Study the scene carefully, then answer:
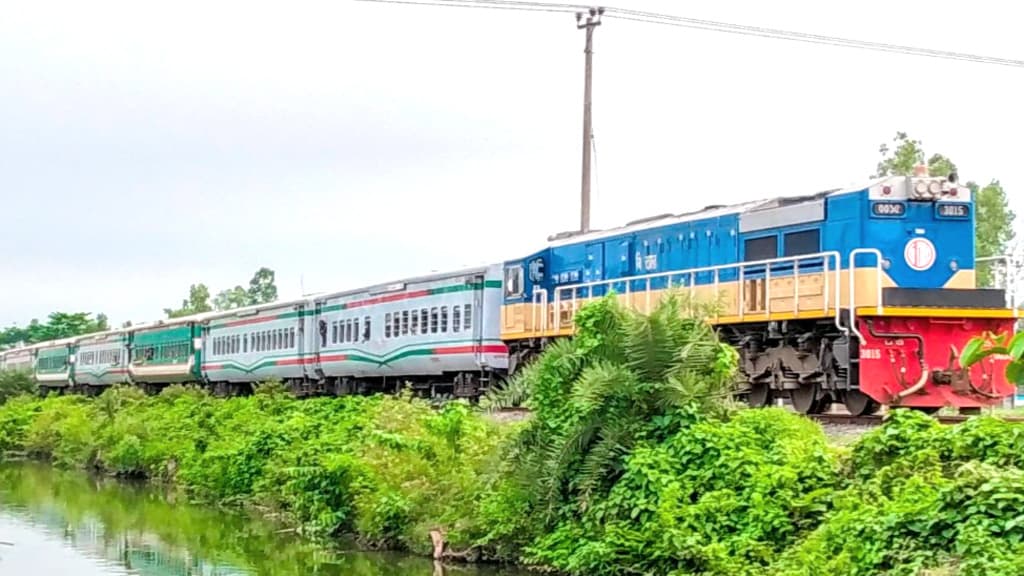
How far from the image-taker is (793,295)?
817 inches

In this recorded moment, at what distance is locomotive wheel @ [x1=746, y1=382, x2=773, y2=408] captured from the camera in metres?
21.8

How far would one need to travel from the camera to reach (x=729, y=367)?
1598 cm

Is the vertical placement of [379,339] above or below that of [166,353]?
above

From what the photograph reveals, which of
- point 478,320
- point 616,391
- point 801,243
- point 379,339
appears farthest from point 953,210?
point 379,339

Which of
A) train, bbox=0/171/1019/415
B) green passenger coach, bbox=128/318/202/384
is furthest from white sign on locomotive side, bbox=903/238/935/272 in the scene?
green passenger coach, bbox=128/318/202/384

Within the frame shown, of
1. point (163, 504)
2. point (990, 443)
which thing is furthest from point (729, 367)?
point (163, 504)

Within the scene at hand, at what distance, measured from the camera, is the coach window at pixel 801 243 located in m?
21.1

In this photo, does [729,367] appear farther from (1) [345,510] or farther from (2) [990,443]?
(1) [345,510]

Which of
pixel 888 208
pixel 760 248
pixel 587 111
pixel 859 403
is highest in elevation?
pixel 587 111

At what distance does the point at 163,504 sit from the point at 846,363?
15.7 meters

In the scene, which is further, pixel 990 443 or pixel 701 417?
pixel 701 417

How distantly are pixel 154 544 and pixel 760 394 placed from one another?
10303mm

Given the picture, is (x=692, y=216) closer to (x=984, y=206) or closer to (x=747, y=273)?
(x=747, y=273)

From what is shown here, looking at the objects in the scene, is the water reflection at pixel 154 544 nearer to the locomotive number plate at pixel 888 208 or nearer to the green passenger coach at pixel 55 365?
the locomotive number plate at pixel 888 208
